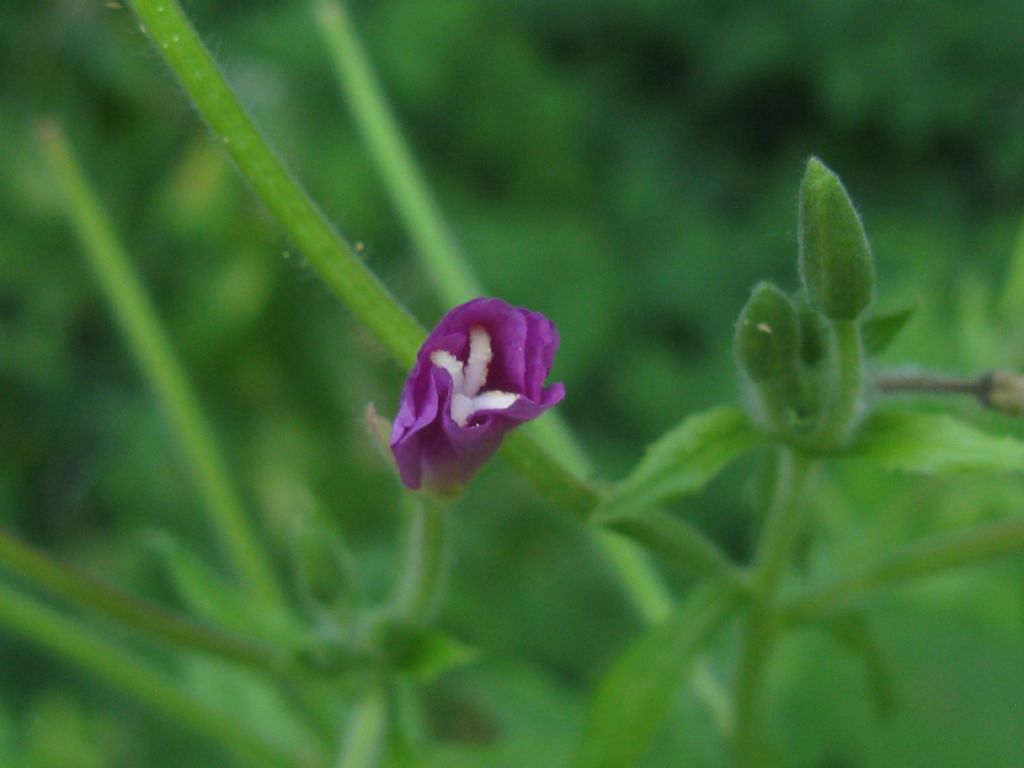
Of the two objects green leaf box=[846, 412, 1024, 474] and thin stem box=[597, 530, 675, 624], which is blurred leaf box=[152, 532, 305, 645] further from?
green leaf box=[846, 412, 1024, 474]

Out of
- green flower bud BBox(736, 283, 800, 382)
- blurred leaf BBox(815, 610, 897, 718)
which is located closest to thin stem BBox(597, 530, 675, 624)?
blurred leaf BBox(815, 610, 897, 718)

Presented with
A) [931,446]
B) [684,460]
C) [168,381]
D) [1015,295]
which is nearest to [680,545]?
[684,460]

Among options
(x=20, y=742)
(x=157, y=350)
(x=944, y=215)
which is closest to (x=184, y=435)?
(x=157, y=350)

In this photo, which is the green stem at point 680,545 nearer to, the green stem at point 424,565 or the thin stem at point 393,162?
the green stem at point 424,565

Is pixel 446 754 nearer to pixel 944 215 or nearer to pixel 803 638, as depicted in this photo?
pixel 803 638

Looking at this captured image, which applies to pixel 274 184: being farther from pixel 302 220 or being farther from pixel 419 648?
pixel 419 648

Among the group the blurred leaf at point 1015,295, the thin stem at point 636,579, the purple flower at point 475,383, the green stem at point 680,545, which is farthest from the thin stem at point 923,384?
the blurred leaf at point 1015,295
